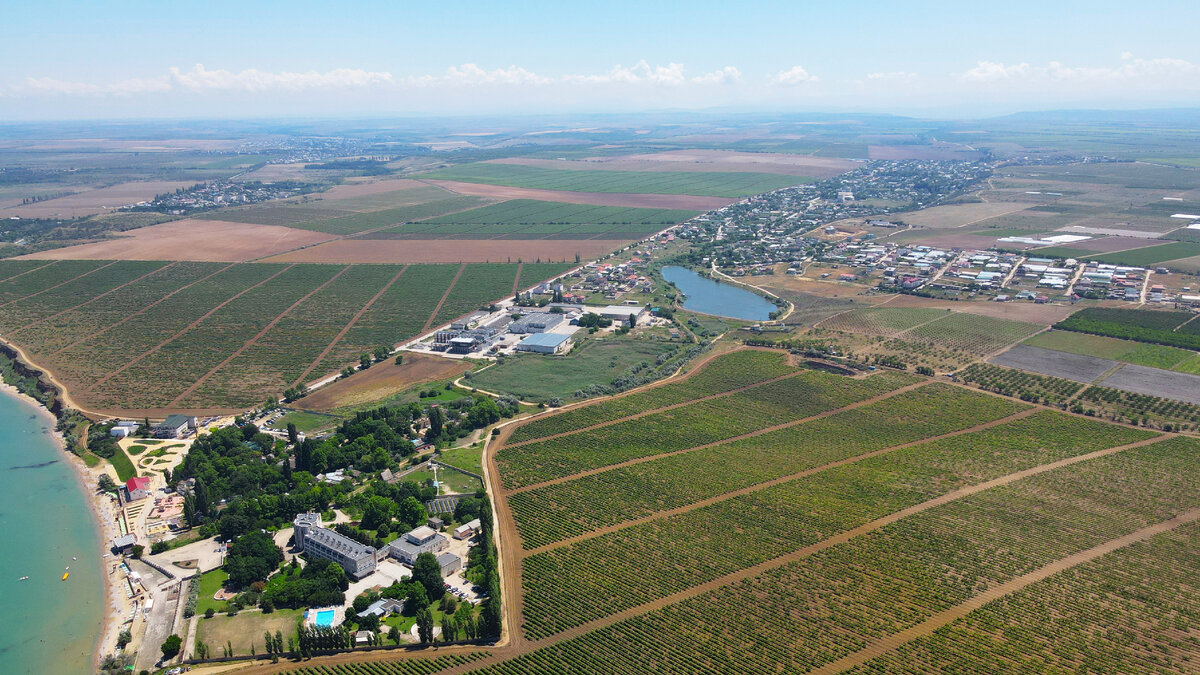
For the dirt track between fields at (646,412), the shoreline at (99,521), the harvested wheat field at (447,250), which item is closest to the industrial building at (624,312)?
the dirt track between fields at (646,412)

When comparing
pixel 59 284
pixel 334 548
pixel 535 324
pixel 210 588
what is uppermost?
pixel 59 284

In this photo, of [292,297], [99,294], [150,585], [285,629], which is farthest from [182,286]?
[285,629]

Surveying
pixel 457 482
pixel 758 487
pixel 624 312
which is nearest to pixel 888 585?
pixel 758 487

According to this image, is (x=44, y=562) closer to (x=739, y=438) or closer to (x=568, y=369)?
(x=568, y=369)

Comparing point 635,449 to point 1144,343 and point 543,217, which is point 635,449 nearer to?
point 1144,343

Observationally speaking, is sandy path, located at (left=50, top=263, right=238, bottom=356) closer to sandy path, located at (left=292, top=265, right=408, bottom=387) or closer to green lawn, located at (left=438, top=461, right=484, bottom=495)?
sandy path, located at (left=292, top=265, right=408, bottom=387)

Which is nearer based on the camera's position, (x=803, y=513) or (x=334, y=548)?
(x=334, y=548)

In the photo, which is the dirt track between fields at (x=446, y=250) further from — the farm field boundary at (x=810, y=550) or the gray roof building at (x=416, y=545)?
the farm field boundary at (x=810, y=550)

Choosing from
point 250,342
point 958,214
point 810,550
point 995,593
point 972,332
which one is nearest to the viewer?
point 995,593
